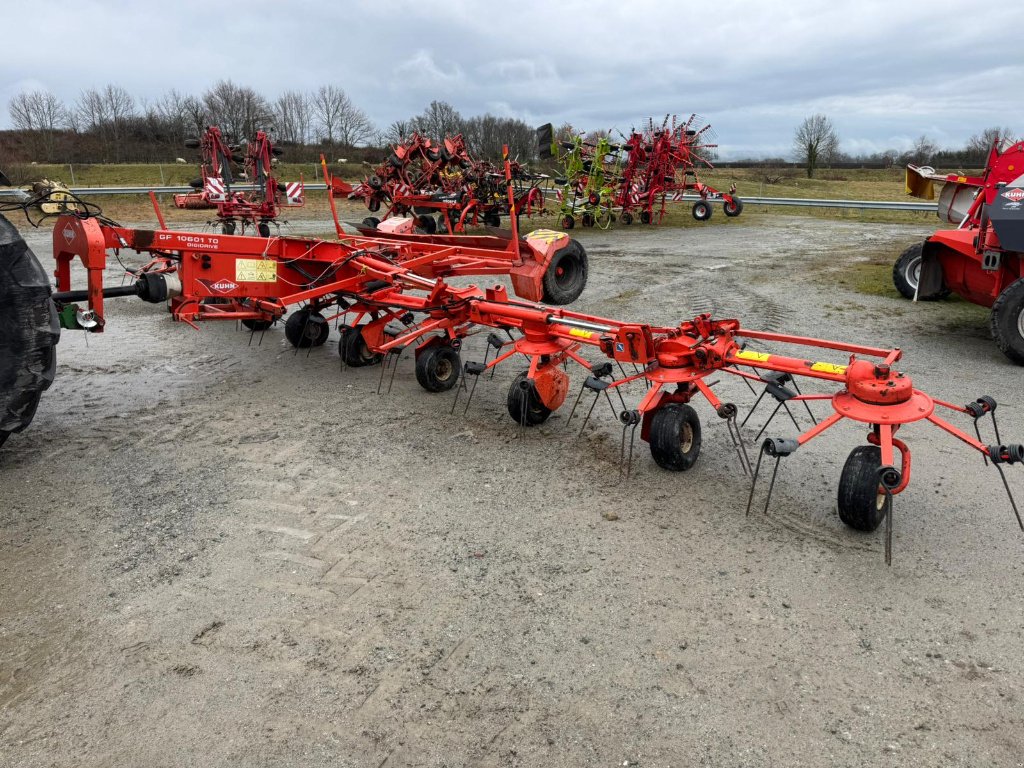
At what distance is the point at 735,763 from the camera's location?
7.61 ft

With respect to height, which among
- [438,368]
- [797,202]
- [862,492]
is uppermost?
[797,202]

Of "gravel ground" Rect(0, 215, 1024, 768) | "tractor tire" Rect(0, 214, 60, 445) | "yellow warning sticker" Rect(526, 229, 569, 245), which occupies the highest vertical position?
"yellow warning sticker" Rect(526, 229, 569, 245)

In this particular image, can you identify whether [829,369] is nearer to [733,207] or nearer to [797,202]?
[733,207]

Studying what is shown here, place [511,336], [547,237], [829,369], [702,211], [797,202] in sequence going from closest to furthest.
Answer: [829,369], [511,336], [547,237], [702,211], [797,202]

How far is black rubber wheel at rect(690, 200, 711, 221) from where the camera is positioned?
66.8 ft

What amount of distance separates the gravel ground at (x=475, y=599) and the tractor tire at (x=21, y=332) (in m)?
0.55

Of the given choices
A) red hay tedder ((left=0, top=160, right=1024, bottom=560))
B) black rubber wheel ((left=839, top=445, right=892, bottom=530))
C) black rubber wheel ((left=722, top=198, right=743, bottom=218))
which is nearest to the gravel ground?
black rubber wheel ((left=839, top=445, right=892, bottom=530))

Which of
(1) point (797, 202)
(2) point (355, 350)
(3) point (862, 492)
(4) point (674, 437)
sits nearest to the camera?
(3) point (862, 492)

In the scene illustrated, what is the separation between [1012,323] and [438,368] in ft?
17.3

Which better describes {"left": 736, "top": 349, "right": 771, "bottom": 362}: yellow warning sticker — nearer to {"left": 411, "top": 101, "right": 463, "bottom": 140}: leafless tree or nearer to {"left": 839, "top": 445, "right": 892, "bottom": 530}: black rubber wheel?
{"left": 839, "top": 445, "right": 892, "bottom": 530}: black rubber wheel

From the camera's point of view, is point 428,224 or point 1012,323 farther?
point 428,224

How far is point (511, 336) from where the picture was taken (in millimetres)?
5715

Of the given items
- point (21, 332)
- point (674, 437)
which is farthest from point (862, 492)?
point (21, 332)

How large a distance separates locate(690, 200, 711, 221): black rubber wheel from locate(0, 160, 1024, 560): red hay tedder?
14.0 m
